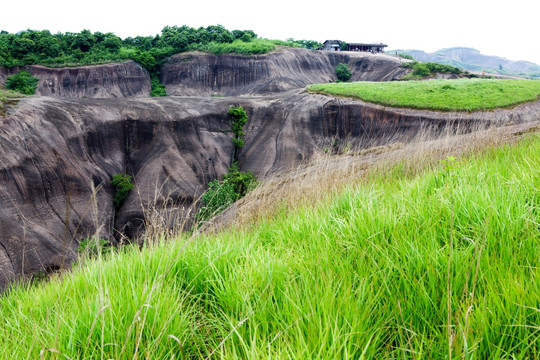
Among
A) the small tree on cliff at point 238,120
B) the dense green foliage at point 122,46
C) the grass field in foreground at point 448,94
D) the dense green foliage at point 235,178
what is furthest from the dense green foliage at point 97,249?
the dense green foliage at point 122,46

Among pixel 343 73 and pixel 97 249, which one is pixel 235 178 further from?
pixel 343 73

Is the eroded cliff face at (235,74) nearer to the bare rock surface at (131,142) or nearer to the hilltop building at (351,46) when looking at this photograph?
the bare rock surface at (131,142)

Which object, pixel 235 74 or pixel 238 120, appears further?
pixel 235 74

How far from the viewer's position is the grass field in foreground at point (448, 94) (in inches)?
1032

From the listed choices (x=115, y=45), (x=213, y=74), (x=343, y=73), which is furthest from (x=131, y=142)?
(x=343, y=73)

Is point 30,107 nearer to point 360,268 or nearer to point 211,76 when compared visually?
point 360,268

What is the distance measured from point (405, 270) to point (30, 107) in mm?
25688

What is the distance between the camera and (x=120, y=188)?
22641 mm

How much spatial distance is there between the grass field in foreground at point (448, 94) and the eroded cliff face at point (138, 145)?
1.25 m

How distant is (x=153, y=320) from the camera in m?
1.79

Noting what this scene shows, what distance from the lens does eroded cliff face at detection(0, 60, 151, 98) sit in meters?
41.6

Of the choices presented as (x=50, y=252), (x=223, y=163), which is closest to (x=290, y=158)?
(x=223, y=163)

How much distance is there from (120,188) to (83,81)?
2913 centimetres

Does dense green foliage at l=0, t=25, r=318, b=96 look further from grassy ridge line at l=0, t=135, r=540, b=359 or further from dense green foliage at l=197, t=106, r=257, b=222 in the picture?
grassy ridge line at l=0, t=135, r=540, b=359
